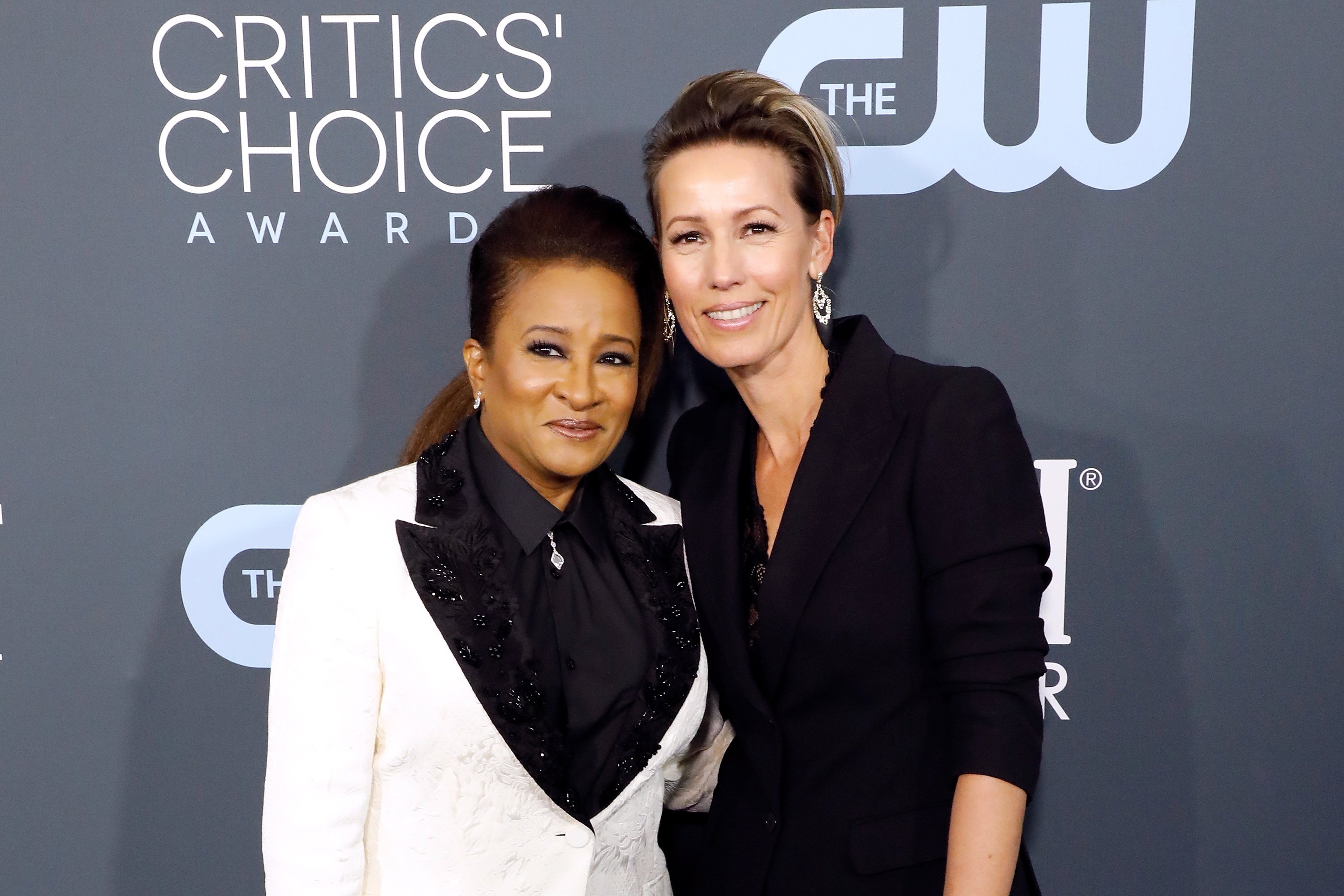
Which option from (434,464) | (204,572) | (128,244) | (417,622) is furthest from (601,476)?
(128,244)

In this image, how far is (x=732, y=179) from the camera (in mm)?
1664

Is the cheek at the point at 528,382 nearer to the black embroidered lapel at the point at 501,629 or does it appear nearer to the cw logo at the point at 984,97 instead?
the black embroidered lapel at the point at 501,629

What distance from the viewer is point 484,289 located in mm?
1635

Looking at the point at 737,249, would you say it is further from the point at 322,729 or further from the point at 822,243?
the point at 322,729

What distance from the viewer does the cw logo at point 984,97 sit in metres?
1.98

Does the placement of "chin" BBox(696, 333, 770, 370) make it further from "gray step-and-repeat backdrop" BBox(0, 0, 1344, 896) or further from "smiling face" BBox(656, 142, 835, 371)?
"gray step-and-repeat backdrop" BBox(0, 0, 1344, 896)

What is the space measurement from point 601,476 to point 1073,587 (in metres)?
0.97

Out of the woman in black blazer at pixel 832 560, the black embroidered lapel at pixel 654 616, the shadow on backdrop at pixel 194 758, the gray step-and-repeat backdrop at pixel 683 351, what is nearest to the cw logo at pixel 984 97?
the gray step-and-repeat backdrop at pixel 683 351

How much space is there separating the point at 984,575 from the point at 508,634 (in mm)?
645

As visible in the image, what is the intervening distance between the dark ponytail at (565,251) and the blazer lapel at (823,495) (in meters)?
0.31

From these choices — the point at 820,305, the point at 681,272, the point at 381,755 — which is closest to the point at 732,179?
the point at 681,272

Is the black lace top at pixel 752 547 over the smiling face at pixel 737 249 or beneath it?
beneath

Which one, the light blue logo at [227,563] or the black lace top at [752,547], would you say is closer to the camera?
the black lace top at [752,547]

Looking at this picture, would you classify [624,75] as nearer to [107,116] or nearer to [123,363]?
[107,116]
